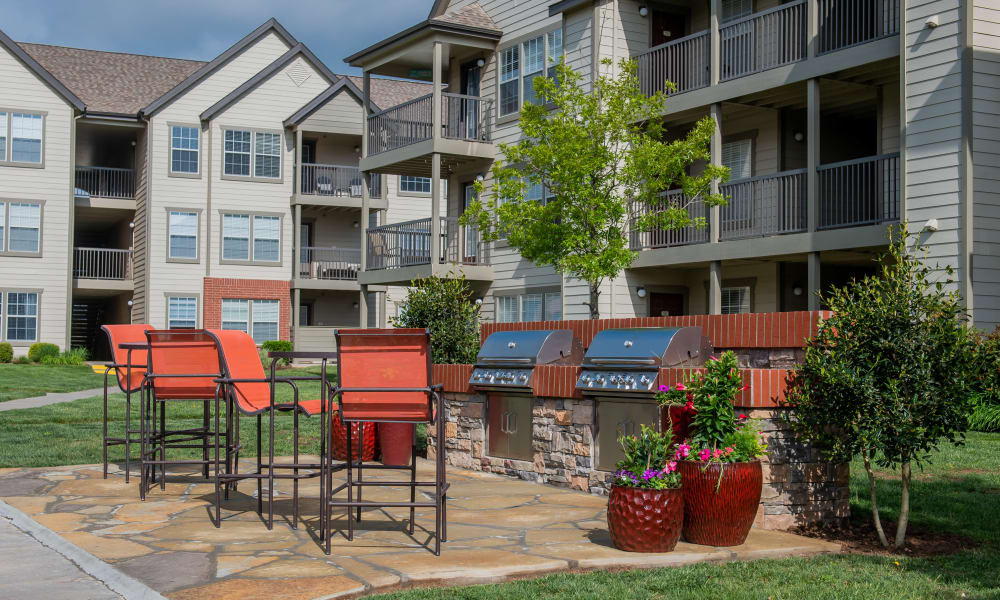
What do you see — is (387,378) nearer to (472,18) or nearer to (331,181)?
(472,18)

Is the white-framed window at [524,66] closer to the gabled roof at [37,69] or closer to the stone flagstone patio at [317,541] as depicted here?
the stone flagstone patio at [317,541]

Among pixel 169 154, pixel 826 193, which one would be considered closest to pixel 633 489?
pixel 826 193

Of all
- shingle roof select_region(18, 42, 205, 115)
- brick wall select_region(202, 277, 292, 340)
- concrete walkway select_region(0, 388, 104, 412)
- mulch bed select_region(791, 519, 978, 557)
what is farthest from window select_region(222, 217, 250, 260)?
mulch bed select_region(791, 519, 978, 557)

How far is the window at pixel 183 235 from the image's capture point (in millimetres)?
35219

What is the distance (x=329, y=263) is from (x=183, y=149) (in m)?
6.51

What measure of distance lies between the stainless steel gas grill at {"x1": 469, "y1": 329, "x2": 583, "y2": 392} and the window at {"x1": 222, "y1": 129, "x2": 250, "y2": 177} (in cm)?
2741

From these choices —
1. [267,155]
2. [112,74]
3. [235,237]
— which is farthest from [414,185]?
[112,74]

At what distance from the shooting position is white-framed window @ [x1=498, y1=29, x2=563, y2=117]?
72.4ft

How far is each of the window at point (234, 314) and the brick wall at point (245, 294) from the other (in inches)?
7.5

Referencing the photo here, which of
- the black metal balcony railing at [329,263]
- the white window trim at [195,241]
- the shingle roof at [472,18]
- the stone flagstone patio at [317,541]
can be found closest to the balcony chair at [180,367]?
the stone flagstone patio at [317,541]

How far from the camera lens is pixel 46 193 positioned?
34562 millimetres

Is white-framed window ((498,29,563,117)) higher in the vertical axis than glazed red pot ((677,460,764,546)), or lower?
higher

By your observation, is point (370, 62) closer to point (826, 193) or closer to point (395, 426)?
point (826, 193)

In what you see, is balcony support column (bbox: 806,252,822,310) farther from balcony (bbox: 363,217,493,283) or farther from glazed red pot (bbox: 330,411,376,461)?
glazed red pot (bbox: 330,411,376,461)
